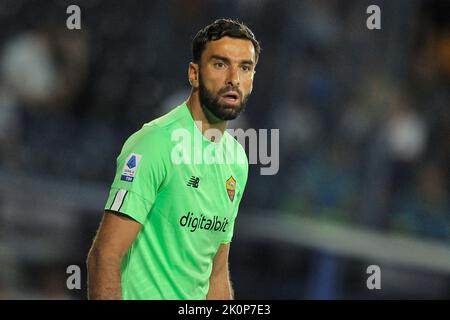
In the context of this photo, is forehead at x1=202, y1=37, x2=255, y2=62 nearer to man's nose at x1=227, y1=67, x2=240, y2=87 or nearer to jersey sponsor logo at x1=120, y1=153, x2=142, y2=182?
man's nose at x1=227, y1=67, x2=240, y2=87

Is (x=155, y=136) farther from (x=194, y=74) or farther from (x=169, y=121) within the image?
(x=194, y=74)

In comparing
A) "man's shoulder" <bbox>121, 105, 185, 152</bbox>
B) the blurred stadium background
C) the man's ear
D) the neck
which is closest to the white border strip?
"man's shoulder" <bbox>121, 105, 185, 152</bbox>

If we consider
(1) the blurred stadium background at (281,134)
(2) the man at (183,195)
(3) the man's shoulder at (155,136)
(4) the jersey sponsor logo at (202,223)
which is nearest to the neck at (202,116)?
(2) the man at (183,195)

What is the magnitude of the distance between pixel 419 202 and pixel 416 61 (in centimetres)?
146

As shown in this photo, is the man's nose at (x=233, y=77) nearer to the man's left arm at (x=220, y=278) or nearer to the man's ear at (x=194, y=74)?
the man's ear at (x=194, y=74)

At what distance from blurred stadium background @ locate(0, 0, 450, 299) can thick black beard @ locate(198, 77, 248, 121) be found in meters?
3.38

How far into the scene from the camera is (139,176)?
3.44m

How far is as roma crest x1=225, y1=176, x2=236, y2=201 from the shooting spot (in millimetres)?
3877

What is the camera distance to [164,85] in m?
7.86

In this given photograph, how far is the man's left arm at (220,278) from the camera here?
404 centimetres

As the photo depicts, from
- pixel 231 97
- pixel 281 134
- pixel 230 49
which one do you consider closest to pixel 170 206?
pixel 231 97

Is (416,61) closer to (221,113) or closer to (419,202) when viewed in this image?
(419,202)

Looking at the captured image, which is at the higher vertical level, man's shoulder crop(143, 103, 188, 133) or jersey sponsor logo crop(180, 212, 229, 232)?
man's shoulder crop(143, 103, 188, 133)

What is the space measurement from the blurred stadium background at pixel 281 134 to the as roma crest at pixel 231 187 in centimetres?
323
